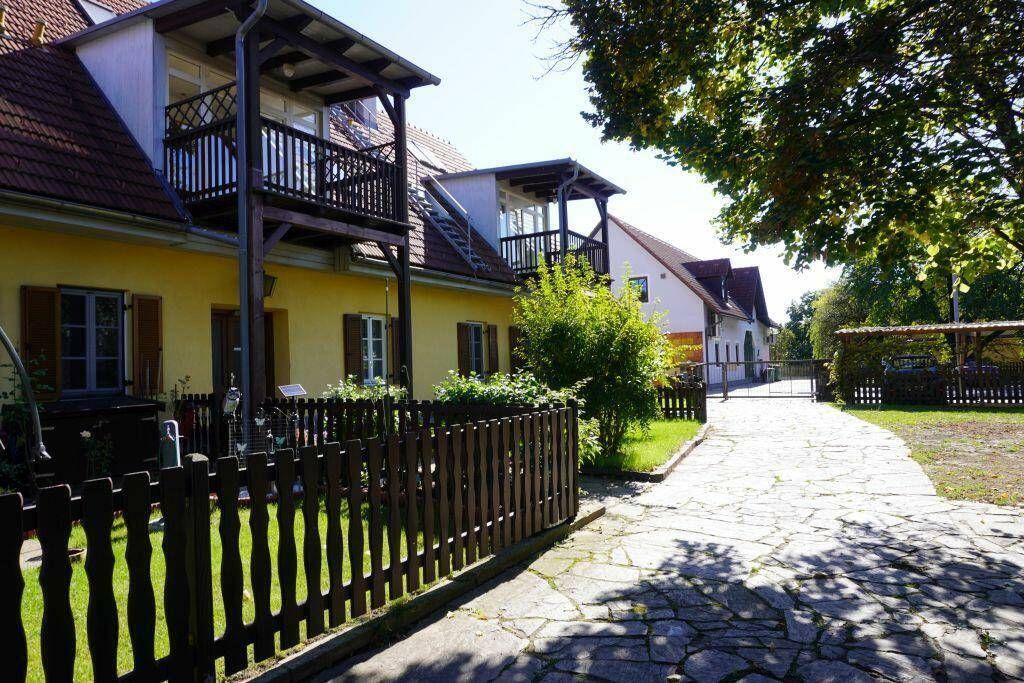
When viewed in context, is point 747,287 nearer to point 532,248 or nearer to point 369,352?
point 532,248

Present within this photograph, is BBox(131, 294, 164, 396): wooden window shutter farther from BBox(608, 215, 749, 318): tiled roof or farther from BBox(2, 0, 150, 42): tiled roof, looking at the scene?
BBox(608, 215, 749, 318): tiled roof

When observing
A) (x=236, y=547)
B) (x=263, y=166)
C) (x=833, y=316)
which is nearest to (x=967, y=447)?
(x=236, y=547)

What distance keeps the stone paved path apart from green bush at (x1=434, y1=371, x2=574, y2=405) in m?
1.31

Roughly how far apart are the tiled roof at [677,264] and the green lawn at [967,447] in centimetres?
1665

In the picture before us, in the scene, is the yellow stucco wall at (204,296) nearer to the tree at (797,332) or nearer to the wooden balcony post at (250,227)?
the wooden balcony post at (250,227)

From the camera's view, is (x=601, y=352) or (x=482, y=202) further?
(x=482, y=202)

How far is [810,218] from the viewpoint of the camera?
6.57 metres

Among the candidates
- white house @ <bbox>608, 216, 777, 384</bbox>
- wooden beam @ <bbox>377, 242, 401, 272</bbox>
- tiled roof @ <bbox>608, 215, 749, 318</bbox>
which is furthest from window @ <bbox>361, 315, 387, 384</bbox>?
tiled roof @ <bbox>608, 215, 749, 318</bbox>

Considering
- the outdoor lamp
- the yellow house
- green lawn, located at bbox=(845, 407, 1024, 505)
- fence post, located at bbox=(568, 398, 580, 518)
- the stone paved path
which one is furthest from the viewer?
the outdoor lamp

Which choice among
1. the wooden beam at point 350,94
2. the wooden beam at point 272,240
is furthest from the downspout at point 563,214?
the wooden beam at point 272,240

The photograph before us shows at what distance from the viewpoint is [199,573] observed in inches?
119

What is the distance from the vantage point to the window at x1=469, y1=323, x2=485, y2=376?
629 inches

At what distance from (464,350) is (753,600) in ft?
38.5

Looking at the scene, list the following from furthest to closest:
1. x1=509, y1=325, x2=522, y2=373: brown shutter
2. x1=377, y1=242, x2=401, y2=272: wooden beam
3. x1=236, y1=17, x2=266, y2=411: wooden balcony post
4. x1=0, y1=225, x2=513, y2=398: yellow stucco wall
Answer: x1=509, y1=325, x2=522, y2=373: brown shutter, x1=377, y1=242, x2=401, y2=272: wooden beam, x1=236, y1=17, x2=266, y2=411: wooden balcony post, x1=0, y1=225, x2=513, y2=398: yellow stucco wall
